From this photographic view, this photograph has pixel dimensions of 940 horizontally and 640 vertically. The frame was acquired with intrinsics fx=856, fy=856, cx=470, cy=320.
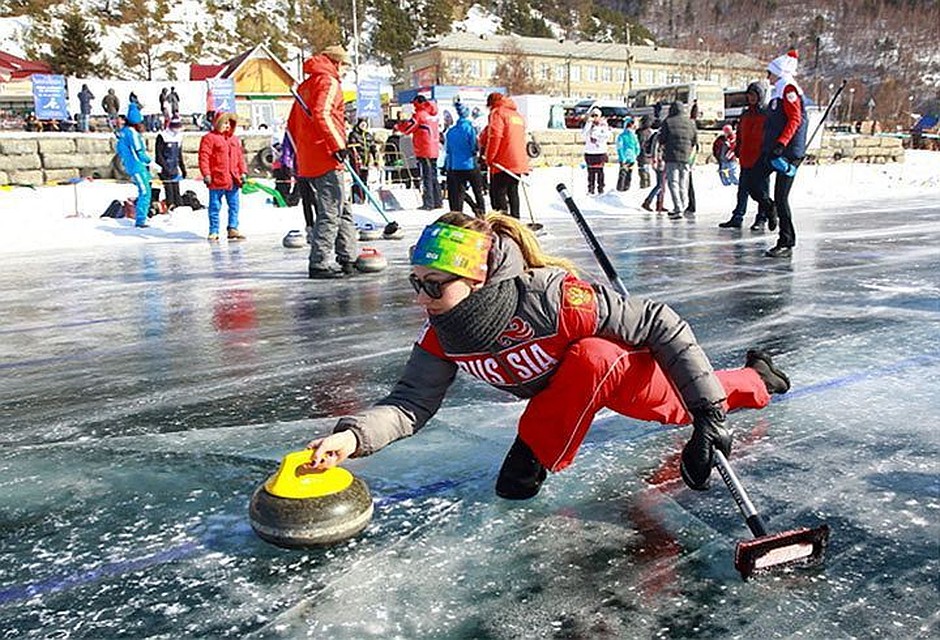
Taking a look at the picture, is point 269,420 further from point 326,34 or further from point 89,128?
point 326,34

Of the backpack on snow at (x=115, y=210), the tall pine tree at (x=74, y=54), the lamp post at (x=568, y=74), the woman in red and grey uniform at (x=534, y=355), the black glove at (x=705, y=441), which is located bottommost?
the black glove at (x=705, y=441)

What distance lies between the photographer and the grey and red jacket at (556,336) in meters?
2.40

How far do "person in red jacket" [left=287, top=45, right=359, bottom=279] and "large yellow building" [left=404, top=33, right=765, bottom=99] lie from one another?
82296 millimetres

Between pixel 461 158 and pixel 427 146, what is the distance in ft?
8.09

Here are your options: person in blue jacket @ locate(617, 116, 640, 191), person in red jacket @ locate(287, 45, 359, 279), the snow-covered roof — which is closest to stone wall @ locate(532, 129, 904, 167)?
person in blue jacket @ locate(617, 116, 640, 191)

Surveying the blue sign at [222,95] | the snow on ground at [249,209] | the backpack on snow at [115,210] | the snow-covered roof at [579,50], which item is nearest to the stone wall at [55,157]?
the snow on ground at [249,209]

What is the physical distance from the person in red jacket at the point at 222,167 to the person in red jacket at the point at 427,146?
147 inches

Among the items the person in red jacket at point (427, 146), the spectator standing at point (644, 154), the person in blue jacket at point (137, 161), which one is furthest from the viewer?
the spectator standing at point (644, 154)

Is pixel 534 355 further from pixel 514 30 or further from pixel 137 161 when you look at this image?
pixel 514 30

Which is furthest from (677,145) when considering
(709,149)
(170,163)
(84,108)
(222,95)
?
(84,108)

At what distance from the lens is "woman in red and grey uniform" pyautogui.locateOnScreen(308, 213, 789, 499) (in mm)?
2314

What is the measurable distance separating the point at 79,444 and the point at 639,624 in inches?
90.8

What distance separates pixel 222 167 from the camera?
415 inches

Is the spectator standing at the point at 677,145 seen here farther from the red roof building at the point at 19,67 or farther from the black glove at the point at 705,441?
the red roof building at the point at 19,67
